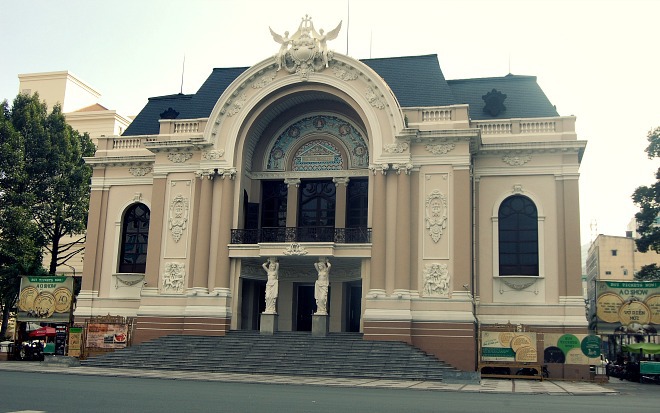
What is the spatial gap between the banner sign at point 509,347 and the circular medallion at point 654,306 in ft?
20.3

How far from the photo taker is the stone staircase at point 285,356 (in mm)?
26828

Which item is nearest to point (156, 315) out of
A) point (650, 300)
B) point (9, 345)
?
point (9, 345)

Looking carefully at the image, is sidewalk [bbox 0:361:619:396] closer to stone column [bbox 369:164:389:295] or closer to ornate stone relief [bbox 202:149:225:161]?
stone column [bbox 369:164:389:295]

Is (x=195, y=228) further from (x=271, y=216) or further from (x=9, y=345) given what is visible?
(x=9, y=345)

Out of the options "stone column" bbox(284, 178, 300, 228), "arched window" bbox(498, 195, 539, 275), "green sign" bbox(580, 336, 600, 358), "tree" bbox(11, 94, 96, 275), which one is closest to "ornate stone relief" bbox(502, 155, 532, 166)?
"arched window" bbox(498, 195, 539, 275)

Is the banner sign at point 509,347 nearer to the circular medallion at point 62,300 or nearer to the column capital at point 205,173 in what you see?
the column capital at point 205,173

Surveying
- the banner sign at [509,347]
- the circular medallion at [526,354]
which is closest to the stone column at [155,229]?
the banner sign at [509,347]

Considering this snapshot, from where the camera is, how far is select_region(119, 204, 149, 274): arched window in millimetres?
36719

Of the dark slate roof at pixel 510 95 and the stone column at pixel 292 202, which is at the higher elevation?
the dark slate roof at pixel 510 95

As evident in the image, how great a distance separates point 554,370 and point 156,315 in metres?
18.2

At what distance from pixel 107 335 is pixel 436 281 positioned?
1518 centimetres

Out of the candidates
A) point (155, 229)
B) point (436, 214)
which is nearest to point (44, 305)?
point (155, 229)

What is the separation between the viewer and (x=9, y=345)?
33906 millimetres

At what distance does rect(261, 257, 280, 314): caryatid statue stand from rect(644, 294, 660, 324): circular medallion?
53.1 feet
